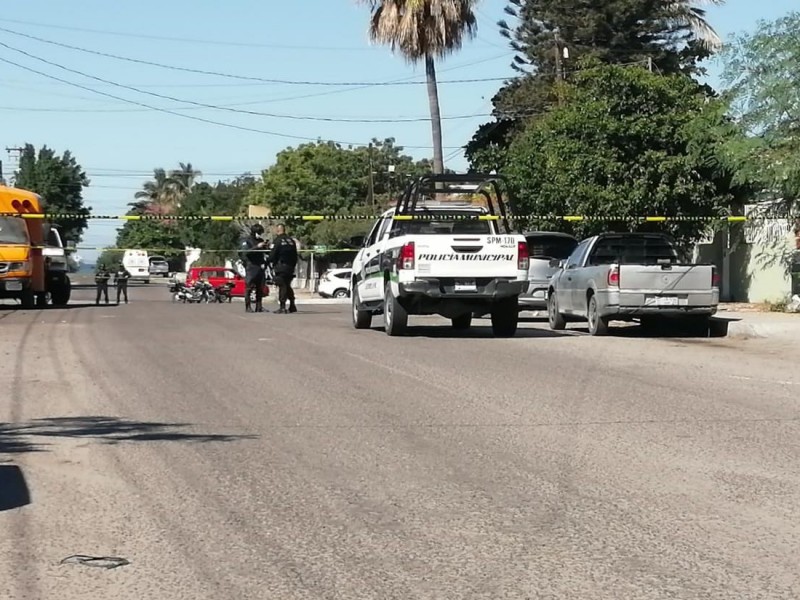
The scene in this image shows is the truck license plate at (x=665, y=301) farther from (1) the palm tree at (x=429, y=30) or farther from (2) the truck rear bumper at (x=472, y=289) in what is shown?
(1) the palm tree at (x=429, y=30)

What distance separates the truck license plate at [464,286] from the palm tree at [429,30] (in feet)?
69.4

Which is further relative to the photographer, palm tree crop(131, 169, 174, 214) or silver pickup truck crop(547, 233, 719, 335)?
palm tree crop(131, 169, 174, 214)

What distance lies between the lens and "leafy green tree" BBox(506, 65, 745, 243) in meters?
29.5

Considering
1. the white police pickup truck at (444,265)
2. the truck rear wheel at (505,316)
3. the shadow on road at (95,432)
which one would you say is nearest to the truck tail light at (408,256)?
the white police pickup truck at (444,265)

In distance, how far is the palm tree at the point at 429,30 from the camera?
130 ft

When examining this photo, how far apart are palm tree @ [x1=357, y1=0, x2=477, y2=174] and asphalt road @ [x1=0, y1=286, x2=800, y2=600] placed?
2519 centimetres

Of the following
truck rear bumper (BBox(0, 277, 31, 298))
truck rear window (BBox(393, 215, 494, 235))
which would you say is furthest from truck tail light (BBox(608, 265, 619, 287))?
truck rear bumper (BBox(0, 277, 31, 298))

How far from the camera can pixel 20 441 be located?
9.80 metres

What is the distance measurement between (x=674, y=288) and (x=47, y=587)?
1520 cm

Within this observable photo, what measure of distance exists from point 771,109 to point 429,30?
17.6m

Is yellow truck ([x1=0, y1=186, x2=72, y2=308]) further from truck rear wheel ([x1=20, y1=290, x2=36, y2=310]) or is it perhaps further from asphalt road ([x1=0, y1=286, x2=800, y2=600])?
asphalt road ([x1=0, y1=286, x2=800, y2=600])

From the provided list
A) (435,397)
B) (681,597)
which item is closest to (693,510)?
(681,597)

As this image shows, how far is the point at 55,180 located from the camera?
93938 millimetres

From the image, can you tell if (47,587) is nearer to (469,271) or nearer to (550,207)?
(469,271)
